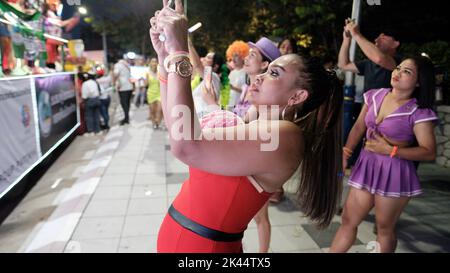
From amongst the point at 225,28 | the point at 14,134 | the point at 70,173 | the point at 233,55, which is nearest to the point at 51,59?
the point at 70,173

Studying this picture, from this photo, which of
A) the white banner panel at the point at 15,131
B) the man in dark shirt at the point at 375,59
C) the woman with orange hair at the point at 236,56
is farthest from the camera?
the woman with orange hair at the point at 236,56

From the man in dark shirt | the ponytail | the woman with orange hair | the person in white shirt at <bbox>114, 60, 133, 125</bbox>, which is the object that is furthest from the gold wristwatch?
the person in white shirt at <bbox>114, 60, 133, 125</bbox>

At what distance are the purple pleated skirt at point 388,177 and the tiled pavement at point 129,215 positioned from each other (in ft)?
2.53

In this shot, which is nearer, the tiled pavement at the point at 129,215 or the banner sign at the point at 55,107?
the tiled pavement at the point at 129,215

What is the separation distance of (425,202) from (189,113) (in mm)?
4252

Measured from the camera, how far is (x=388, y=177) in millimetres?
2379

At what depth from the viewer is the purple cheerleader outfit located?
7.59 ft

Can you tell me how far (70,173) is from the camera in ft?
17.6

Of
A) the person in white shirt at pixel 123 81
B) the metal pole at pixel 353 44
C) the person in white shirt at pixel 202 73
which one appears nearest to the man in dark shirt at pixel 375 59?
the metal pole at pixel 353 44

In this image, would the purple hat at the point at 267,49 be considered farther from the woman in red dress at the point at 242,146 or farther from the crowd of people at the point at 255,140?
the woman in red dress at the point at 242,146

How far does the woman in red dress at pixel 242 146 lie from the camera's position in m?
1.03

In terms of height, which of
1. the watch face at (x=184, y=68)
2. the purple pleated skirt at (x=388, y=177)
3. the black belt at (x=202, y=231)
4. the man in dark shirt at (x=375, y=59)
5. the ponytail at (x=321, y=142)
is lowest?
the purple pleated skirt at (x=388, y=177)

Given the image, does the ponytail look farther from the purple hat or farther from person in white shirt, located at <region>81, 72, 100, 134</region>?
person in white shirt, located at <region>81, 72, 100, 134</region>

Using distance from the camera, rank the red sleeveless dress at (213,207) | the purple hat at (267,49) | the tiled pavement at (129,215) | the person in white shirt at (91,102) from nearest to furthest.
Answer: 1. the red sleeveless dress at (213,207)
2. the purple hat at (267,49)
3. the tiled pavement at (129,215)
4. the person in white shirt at (91,102)
